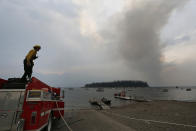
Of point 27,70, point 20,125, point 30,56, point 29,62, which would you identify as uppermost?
point 30,56

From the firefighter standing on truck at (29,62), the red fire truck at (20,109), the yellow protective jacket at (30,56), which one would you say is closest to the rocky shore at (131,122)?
the red fire truck at (20,109)

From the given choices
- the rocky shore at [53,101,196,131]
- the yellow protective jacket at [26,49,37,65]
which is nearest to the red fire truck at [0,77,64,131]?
the yellow protective jacket at [26,49,37,65]

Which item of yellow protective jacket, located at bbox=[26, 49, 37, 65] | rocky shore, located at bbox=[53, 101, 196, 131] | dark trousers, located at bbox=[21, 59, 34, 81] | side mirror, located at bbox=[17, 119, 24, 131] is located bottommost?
rocky shore, located at bbox=[53, 101, 196, 131]

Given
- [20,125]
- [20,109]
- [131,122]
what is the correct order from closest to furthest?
1. [20,125]
2. [20,109]
3. [131,122]

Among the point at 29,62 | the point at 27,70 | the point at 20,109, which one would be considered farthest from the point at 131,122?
the point at 29,62

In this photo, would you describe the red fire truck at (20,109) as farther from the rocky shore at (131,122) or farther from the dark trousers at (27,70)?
the rocky shore at (131,122)

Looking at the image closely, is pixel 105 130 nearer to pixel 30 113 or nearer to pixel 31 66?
pixel 30 113

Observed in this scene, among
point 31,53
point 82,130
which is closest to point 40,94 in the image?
point 31,53

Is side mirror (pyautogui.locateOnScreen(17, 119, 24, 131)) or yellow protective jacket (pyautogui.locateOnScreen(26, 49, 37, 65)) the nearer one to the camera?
side mirror (pyautogui.locateOnScreen(17, 119, 24, 131))

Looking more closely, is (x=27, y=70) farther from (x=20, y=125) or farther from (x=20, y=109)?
(x=20, y=125)

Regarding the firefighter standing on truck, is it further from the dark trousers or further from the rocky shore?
the rocky shore

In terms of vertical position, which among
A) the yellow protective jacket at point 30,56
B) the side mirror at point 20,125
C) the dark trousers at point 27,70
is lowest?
the side mirror at point 20,125

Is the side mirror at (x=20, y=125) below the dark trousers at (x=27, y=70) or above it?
below

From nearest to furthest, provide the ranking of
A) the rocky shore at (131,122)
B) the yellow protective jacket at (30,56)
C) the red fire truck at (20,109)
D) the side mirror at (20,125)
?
the side mirror at (20,125)
the red fire truck at (20,109)
the yellow protective jacket at (30,56)
the rocky shore at (131,122)
